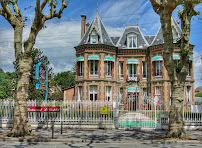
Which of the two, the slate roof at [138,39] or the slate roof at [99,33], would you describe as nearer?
the slate roof at [99,33]

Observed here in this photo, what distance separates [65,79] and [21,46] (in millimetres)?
68957

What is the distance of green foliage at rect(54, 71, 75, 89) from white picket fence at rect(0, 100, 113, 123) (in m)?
62.7

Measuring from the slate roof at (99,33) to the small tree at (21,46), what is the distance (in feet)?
49.5

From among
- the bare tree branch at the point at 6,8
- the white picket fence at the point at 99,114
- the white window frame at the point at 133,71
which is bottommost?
the white picket fence at the point at 99,114

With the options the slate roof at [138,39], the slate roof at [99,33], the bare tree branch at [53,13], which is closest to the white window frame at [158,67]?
the slate roof at [138,39]

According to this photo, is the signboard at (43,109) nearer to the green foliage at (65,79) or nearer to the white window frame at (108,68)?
the white window frame at (108,68)

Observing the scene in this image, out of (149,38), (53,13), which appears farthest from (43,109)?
(149,38)

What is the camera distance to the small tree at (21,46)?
12.4m

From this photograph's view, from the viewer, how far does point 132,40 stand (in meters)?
30.2

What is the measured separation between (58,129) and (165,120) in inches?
306

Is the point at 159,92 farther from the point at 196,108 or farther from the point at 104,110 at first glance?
the point at 104,110

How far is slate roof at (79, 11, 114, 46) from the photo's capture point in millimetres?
28453

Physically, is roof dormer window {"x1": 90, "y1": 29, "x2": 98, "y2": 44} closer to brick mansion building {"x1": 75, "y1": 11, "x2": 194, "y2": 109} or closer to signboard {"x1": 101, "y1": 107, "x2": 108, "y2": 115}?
brick mansion building {"x1": 75, "y1": 11, "x2": 194, "y2": 109}

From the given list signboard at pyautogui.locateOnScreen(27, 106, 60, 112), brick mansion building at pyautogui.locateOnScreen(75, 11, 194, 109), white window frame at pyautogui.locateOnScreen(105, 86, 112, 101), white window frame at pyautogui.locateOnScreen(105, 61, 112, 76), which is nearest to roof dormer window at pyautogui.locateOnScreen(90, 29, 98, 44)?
brick mansion building at pyautogui.locateOnScreen(75, 11, 194, 109)
